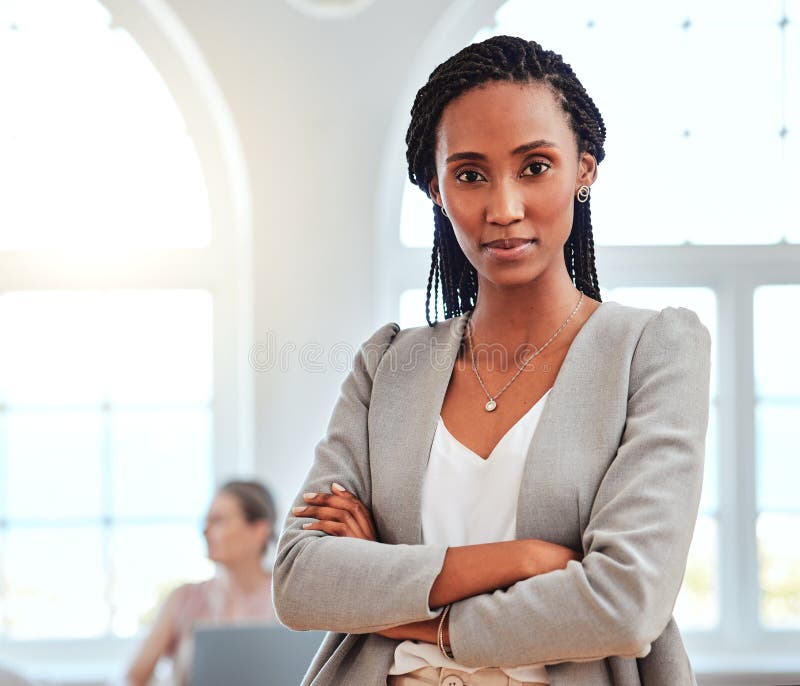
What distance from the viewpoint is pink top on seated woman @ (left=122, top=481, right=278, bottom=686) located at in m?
2.71

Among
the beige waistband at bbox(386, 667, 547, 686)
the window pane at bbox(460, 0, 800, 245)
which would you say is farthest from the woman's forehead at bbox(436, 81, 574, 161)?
the window pane at bbox(460, 0, 800, 245)

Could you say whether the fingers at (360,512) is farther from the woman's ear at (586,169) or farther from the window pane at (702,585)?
Answer: the window pane at (702,585)

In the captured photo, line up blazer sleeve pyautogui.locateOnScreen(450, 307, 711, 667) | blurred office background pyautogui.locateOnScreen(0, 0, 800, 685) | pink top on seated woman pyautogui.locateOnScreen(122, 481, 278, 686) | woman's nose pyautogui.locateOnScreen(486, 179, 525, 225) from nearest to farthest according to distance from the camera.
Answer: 1. blazer sleeve pyautogui.locateOnScreen(450, 307, 711, 667)
2. woman's nose pyautogui.locateOnScreen(486, 179, 525, 225)
3. pink top on seated woman pyautogui.locateOnScreen(122, 481, 278, 686)
4. blurred office background pyautogui.locateOnScreen(0, 0, 800, 685)

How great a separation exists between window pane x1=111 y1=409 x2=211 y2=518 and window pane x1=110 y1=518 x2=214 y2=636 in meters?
0.07

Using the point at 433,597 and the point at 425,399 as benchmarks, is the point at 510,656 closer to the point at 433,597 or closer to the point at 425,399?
the point at 433,597

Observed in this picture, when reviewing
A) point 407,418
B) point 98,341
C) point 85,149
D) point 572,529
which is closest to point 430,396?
point 407,418

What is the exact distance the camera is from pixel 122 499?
3.28 m

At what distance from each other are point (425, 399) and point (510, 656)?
346mm

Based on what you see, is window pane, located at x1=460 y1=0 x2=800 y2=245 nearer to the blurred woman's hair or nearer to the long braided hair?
the blurred woman's hair

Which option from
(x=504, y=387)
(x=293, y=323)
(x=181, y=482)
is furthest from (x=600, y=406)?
(x=181, y=482)

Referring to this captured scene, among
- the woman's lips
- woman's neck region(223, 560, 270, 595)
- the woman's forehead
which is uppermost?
the woman's forehead

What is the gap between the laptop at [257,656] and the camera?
2.18m

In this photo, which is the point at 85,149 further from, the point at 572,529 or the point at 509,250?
the point at 572,529

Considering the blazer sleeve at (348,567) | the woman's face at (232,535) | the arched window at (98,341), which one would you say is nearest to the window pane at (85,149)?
the arched window at (98,341)
